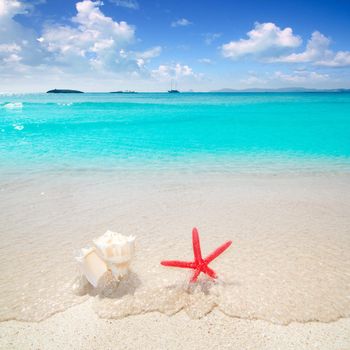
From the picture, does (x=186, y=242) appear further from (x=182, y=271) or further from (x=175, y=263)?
(x=175, y=263)

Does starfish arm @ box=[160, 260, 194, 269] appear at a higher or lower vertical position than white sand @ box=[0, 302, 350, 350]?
higher

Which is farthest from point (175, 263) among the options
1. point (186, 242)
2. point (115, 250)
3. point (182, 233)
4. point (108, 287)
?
point (182, 233)

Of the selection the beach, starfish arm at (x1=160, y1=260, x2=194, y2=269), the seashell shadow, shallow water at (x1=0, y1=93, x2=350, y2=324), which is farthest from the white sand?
starfish arm at (x1=160, y1=260, x2=194, y2=269)

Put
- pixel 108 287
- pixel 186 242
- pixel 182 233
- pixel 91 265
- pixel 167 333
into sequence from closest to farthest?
1. pixel 167 333
2. pixel 91 265
3. pixel 108 287
4. pixel 186 242
5. pixel 182 233

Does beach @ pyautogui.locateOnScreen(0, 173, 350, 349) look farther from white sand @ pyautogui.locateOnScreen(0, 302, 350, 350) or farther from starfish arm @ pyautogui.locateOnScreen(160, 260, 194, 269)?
starfish arm @ pyautogui.locateOnScreen(160, 260, 194, 269)

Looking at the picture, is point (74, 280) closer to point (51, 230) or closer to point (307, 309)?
point (51, 230)

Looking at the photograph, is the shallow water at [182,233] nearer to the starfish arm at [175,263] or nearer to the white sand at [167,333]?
the white sand at [167,333]

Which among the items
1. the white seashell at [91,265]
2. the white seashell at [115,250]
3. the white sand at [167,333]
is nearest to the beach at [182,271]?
the white sand at [167,333]
